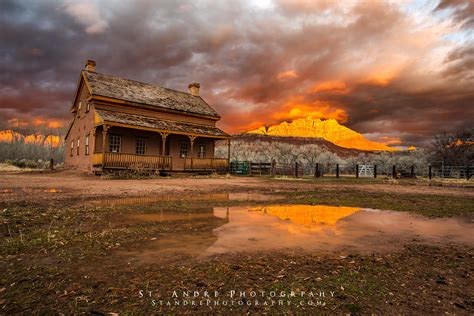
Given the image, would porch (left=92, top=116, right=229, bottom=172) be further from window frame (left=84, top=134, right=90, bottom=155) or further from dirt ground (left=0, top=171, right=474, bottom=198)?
dirt ground (left=0, top=171, right=474, bottom=198)

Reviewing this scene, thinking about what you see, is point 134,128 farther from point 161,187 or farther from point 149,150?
point 161,187

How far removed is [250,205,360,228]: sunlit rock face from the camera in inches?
226

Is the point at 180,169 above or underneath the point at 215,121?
underneath

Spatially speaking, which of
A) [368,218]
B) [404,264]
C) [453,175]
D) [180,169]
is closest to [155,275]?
[404,264]

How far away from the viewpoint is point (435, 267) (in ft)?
10.4

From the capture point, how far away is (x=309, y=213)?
6719 millimetres

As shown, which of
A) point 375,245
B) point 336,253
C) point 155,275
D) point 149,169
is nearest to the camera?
point 155,275

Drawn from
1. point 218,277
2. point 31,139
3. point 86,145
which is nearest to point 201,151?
point 86,145

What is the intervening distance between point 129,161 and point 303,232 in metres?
18.5

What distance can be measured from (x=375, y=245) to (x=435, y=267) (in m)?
0.93

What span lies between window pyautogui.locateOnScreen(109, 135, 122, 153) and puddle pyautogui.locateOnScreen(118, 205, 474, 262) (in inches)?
717

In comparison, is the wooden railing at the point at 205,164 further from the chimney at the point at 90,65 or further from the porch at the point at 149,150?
the chimney at the point at 90,65

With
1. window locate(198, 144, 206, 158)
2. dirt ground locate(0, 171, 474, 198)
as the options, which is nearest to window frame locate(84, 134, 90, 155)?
dirt ground locate(0, 171, 474, 198)

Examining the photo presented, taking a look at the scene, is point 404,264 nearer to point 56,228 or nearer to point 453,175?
point 56,228
